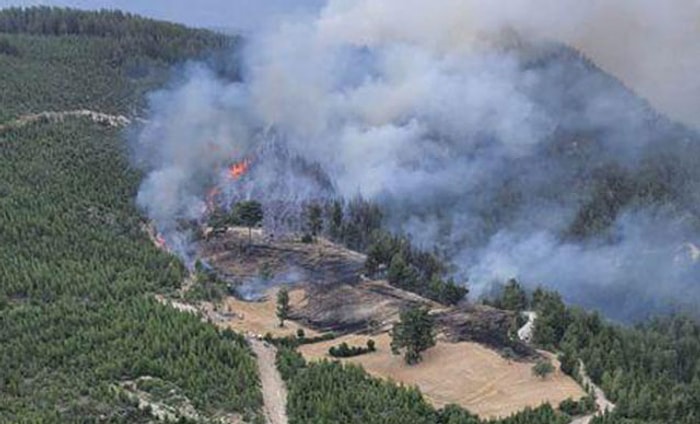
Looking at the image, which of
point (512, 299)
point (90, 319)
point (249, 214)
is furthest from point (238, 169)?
point (90, 319)

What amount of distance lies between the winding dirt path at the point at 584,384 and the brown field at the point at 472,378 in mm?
1668

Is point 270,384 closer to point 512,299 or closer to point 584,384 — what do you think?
point 584,384

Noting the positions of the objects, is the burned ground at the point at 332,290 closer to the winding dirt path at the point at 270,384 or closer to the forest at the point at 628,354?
the forest at the point at 628,354

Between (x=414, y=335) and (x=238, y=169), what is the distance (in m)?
65.2

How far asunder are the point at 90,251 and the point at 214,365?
3578 centimetres

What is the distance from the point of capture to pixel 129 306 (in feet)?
452

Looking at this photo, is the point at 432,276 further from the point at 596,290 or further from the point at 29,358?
the point at 29,358

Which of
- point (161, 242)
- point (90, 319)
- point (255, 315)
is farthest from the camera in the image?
point (161, 242)

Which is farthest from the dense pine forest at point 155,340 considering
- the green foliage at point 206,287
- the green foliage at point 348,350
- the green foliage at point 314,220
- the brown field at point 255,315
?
the brown field at point 255,315

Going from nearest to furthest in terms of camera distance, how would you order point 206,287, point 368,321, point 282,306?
point 368,321 < point 282,306 < point 206,287

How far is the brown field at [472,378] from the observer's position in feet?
420

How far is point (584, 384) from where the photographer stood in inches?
5148

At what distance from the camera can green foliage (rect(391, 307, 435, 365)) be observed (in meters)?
138

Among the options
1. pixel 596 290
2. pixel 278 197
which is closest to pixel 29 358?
pixel 278 197
